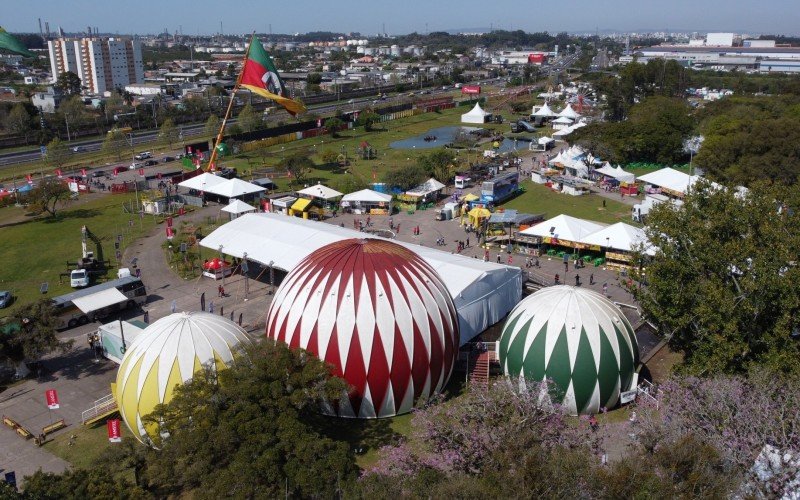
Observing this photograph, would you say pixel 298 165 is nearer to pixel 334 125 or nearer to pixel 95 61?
pixel 334 125

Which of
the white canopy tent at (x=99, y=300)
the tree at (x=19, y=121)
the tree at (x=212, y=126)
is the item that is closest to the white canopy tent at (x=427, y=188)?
the white canopy tent at (x=99, y=300)

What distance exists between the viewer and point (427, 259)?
101 feet

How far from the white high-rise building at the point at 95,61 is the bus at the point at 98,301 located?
134241mm

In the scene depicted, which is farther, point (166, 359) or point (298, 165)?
point (298, 165)

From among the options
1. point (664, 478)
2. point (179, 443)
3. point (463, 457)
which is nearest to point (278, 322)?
point (179, 443)

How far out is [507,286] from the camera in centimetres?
A: 3008

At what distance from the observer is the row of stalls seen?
1503 inches

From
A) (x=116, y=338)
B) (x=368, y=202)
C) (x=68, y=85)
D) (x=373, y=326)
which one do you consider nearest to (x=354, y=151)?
(x=368, y=202)

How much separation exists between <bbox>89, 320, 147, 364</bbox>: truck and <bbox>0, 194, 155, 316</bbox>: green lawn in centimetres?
882

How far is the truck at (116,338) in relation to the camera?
87.4ft

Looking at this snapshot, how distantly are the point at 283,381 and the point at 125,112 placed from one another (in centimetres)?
10319

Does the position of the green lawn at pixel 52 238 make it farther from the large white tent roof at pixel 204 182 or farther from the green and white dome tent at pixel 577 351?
the green and white dome tent at pixel 577 351

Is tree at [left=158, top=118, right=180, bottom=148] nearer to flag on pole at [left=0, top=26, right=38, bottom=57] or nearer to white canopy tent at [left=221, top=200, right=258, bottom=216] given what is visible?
white canopy tent at [left=221, top=200, right=258, bottom=216]

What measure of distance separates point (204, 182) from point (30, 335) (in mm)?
31254
